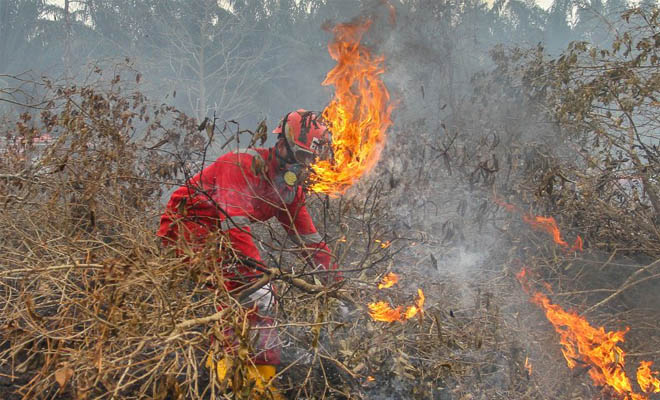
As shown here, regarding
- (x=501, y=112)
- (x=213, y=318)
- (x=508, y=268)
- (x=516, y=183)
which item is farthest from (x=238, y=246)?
(x=501, y=112)

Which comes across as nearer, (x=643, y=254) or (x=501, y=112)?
(x=643, y=254)

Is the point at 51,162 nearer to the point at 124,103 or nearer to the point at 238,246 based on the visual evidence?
the point at 124,103

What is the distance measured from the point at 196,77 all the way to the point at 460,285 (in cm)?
2157

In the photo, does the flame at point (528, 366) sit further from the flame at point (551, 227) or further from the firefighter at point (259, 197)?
the firefighter at point (259, 197)

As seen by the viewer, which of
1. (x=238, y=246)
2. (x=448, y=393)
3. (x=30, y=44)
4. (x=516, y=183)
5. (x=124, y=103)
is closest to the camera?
(x=238, y=246)

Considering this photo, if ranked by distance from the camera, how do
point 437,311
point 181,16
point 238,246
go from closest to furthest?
point 238,246 → point 437,311 → point 181,16

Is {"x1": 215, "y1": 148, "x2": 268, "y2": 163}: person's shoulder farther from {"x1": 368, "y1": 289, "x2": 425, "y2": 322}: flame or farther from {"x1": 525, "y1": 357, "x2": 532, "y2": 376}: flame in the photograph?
{"x1": 525, "y1": 357, "x2": 532, "y2": 376}: flame

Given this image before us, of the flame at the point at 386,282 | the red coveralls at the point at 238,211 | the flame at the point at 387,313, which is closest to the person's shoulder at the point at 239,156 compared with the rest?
the red coveralls at the point at 238,211

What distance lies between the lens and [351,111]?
4.72 meters

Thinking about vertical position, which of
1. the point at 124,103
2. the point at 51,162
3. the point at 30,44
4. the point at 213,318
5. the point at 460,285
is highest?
the point at 30,44

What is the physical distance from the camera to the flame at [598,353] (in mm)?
3682

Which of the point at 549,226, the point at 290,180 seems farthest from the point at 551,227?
the point at 290,180

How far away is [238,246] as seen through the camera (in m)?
3.21

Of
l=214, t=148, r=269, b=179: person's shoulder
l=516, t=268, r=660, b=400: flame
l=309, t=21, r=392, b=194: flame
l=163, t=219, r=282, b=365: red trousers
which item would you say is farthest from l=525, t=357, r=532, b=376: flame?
l=214, t=148, r=269, b=179: person's shoulder
